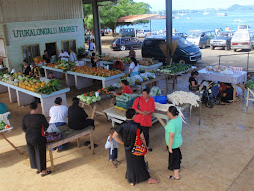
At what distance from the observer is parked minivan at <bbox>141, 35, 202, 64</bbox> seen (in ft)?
55.5

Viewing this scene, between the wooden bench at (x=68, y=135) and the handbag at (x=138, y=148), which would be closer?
the handbag at (x=138, y=148)

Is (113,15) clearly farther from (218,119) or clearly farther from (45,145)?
(45,145)

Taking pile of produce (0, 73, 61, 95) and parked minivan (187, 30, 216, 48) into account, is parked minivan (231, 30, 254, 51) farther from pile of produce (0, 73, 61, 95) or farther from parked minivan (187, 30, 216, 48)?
pile of produce (0, 73, 61, 95)

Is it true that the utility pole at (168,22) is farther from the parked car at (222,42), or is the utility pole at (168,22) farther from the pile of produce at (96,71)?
the parked car at (222,42)

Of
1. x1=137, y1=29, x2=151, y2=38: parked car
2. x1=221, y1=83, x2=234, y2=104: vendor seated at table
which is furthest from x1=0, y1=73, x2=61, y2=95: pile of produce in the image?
x1=137, y1=29, x2=151, y2=38: parked car

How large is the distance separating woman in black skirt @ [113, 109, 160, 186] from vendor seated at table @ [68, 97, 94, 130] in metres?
1.64

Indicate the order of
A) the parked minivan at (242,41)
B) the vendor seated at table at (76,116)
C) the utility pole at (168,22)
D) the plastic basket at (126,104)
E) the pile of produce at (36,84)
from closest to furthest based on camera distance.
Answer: the vendor seated at table at (76,116)
the plastic basket at (126,104)
the pile of produce at (36,84)
the utility pole at (168,22)
the parked minivan at (242,41)

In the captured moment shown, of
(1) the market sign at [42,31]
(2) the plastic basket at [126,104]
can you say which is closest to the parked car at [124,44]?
(1) the market sign at [42,31]

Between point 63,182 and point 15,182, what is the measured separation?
3.52 feet

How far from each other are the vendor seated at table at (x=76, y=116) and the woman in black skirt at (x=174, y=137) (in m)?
2.23

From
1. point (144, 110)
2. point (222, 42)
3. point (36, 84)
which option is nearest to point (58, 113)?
point (144, 110)

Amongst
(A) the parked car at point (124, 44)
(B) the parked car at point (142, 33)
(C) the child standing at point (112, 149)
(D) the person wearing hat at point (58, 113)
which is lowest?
(C) the child standing at point (112, 149)

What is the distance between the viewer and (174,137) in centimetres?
520

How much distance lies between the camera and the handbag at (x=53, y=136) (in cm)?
588
